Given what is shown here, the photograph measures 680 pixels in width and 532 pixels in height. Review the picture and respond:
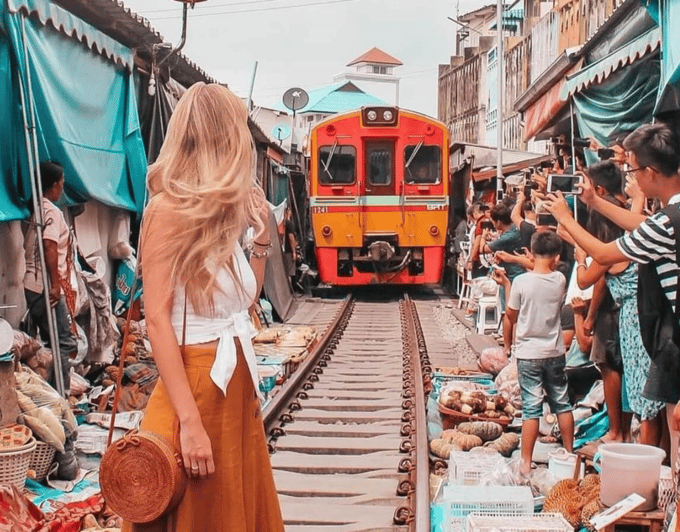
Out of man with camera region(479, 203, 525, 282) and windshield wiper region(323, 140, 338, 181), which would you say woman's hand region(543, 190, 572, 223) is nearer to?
man with camera region(479, 203, 525, 282)

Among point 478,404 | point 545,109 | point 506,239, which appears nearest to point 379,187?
point 545,109

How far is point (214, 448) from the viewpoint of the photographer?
9.20 ft

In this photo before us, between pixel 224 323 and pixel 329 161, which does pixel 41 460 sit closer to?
pixel 224 323

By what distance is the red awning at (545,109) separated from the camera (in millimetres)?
9867

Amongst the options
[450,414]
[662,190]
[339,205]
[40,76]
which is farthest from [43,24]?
[339,205]

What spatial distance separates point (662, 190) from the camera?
168 inches

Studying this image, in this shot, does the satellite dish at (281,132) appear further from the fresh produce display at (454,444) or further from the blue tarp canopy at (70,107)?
the fresh produce display at (454,444)

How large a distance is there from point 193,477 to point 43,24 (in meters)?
5.04

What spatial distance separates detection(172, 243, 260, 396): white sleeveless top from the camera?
280 centimetres

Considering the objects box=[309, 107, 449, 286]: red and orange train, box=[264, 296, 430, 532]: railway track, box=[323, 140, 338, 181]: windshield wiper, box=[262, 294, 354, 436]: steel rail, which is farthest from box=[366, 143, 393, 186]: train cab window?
box=[264, 296, 430, 532]: railway track

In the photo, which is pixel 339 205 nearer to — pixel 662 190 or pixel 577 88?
pixel 577 88

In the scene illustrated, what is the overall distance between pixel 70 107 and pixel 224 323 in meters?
5.28

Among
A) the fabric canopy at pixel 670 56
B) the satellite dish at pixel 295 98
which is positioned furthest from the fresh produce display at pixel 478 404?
the satellite dish at pixel 295 98

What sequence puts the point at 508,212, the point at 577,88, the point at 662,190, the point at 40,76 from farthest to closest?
the point at 508,212, the point at 577,88, the point at 40,76, the point at 662,190
